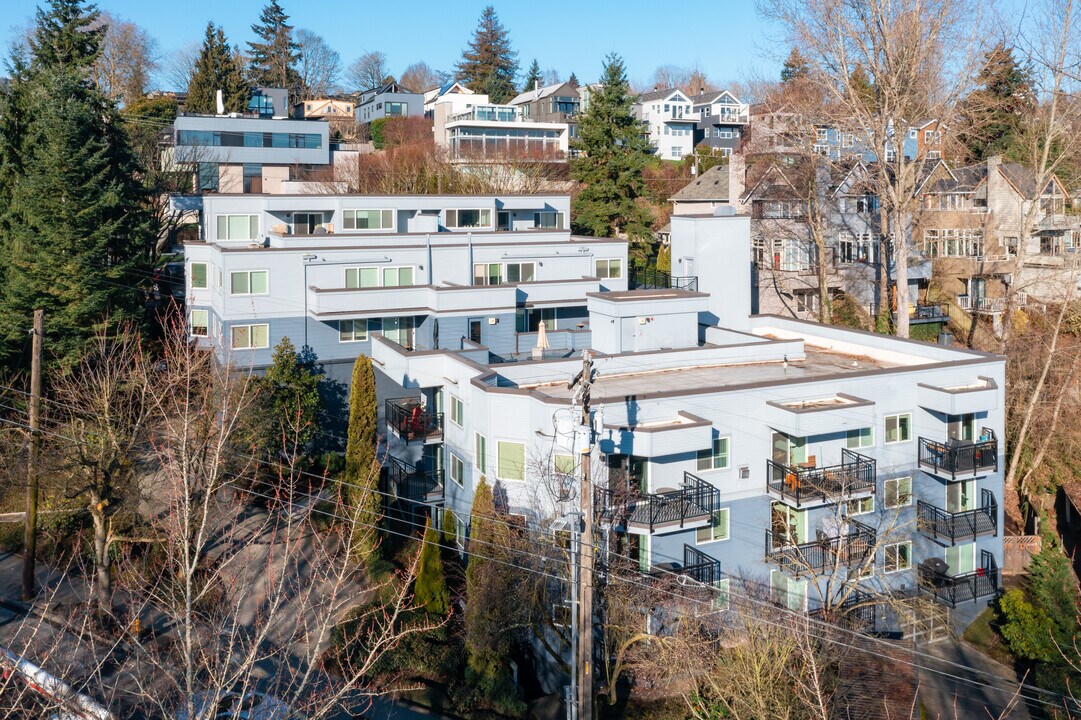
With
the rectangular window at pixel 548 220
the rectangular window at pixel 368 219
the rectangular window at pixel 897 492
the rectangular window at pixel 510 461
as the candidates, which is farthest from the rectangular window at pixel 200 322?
the rectangular window at pixel 897 492

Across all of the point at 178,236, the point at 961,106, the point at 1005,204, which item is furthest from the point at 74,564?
the point at 1005,204

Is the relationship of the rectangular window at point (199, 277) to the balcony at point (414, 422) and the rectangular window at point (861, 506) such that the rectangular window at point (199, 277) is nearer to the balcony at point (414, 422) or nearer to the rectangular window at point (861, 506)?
the balcony at point (414, 422)

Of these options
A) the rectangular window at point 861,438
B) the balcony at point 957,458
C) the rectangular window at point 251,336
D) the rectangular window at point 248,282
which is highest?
the rectangular window at point 248,282

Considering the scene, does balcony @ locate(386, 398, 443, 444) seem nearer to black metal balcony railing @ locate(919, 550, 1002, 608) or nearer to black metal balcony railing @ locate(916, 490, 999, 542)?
black metal balcony railing @ locate(916, 490, 999, 542)

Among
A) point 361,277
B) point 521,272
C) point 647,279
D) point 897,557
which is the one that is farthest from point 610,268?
point 897,557

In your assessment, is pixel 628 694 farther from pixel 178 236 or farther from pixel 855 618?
pixel 178 236

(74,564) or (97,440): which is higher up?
(97,440)
